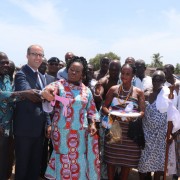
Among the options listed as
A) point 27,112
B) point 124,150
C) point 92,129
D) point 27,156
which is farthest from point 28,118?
point 124,150

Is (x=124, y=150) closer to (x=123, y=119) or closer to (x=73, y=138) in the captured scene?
(x=123, y=119)

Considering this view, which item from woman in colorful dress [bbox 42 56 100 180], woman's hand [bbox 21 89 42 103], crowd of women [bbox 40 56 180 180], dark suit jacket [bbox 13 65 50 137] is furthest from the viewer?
crowd of women [bbox 40 56 180 180]

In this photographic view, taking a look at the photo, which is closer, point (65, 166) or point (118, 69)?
point (65, 166)

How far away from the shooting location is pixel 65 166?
12.5ft

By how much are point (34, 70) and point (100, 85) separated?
1.34 meters

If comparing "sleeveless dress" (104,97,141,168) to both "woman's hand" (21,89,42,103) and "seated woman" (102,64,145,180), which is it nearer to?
"seated woman" (102,64,145,180)

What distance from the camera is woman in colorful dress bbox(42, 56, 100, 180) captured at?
3.74 m

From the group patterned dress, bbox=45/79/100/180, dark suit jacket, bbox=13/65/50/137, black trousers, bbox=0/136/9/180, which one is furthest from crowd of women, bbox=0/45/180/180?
black trousers, bbox=0/136/9/180

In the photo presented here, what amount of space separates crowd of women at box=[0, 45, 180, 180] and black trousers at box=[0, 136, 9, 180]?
623mm

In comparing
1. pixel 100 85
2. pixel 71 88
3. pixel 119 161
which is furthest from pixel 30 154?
pixel 100 85

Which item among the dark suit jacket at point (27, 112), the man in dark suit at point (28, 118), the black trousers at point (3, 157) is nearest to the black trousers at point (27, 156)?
the man in dark suit at point (28, 118)

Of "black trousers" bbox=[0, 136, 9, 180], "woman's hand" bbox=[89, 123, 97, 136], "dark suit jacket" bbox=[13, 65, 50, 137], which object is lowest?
"black trousers" bbox=[0, 136, 9, 180]

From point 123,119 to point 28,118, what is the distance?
1.36m

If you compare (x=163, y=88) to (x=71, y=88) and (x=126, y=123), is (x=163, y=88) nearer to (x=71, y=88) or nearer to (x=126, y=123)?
(x=126, y=123)
